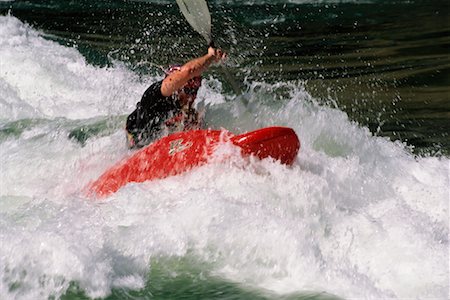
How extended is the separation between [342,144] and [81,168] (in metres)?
1.82

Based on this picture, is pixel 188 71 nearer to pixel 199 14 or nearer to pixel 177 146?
pixel 177 146

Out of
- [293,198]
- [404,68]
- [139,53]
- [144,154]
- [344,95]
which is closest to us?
[293,198]

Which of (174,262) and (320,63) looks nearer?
(174,262)

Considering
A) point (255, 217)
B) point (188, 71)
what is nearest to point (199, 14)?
point (188, 71)

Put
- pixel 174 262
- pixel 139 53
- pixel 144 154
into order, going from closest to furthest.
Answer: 1. pixel 174 262
2. pixel 144 154
3. pixel 139 53

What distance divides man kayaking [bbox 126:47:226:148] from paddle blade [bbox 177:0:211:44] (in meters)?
0.31

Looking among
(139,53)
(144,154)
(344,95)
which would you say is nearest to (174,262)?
(144,154)

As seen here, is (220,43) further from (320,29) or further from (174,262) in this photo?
(174,262)

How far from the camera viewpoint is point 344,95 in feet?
28.3

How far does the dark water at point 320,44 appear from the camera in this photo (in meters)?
8.15

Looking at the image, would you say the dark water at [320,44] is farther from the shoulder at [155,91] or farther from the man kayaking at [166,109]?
the shoulder at [155,91]

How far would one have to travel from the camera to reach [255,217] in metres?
4.00

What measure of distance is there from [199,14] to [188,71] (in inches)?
24.1

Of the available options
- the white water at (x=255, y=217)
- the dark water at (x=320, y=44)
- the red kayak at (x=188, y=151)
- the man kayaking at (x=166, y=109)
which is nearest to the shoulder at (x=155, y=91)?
the man kayaking at (x=166, y=109)
